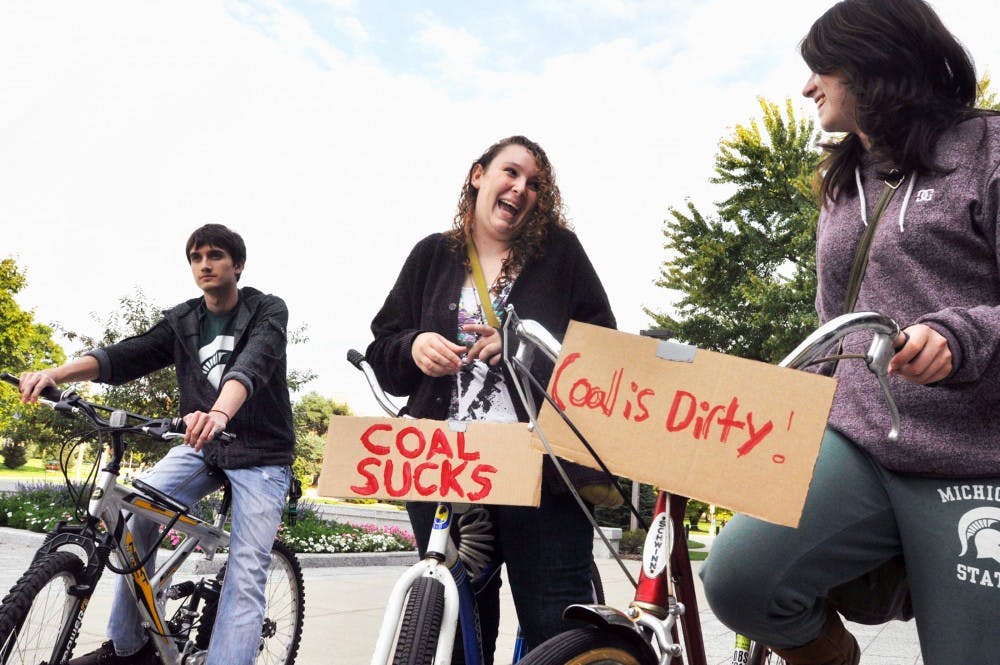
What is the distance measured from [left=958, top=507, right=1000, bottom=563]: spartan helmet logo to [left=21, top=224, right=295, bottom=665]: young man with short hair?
2.50m

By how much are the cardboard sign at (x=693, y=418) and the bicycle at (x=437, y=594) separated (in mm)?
470

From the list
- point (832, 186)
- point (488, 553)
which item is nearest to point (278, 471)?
point (488, 553)

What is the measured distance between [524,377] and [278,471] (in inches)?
89.0

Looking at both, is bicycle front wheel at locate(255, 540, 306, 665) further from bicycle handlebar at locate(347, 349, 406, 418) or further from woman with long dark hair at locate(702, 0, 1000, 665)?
woman with long dark hair at locate(702, 0, 1000, 665)

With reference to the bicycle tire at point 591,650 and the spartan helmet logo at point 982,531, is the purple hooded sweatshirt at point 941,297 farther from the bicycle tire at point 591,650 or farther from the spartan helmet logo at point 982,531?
the bicycle tire at point 591,650

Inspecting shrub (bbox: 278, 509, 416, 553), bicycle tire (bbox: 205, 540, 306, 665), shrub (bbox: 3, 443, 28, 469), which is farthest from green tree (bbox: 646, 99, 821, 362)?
shrub (bbox: 3, 443, 28, 469)

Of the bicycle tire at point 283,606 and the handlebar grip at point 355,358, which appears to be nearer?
the handlebar grip at point 355,358

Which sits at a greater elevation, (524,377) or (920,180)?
(920,180)

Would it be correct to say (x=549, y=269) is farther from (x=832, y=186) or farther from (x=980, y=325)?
(x=980, y=325)

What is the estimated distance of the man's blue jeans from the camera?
11.6ft

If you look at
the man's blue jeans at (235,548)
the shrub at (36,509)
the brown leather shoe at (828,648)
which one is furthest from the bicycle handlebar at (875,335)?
the shrub at (36,509)

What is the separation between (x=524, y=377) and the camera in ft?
6.30

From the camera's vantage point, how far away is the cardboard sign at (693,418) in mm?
1581

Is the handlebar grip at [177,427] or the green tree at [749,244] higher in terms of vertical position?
the green tree at [749,244]
